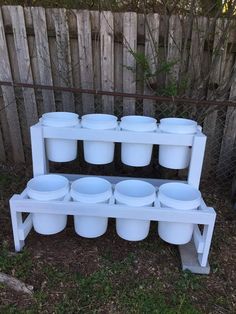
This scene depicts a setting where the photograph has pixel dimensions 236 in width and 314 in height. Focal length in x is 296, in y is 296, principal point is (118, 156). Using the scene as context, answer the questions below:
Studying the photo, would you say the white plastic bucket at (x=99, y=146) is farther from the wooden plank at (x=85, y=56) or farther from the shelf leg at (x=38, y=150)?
the wooden plank at (x=85, y=56)

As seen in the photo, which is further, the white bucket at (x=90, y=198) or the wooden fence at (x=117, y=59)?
the wooden fence at (x=117, y=59)

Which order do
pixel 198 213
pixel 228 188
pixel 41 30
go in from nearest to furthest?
pixel 198 213 → pixel 41 30 → pixel 228 188

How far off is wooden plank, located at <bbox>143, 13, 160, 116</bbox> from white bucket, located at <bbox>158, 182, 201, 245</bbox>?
910 millimetres

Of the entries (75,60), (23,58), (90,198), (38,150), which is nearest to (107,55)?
(75,60)

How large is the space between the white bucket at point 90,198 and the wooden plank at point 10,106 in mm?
1205

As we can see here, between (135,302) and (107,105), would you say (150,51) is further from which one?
(135,302)

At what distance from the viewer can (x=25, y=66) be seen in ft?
8.66

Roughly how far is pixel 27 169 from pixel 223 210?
1.92m

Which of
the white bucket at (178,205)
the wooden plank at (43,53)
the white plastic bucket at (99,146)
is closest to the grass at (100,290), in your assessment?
the white bucket at (178,205)

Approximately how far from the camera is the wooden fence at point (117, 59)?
95.3 inches

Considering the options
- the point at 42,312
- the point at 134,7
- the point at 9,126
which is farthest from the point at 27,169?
the point at 134,7

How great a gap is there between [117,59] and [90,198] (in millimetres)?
1350

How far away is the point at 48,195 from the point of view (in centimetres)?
186

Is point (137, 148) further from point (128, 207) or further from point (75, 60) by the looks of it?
point (75, 60)
